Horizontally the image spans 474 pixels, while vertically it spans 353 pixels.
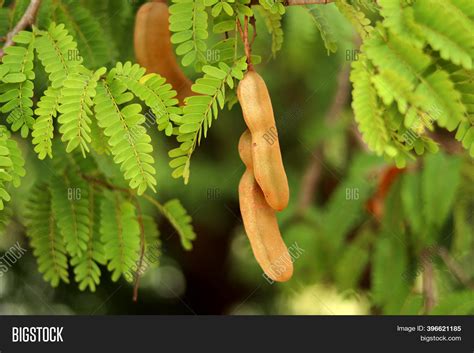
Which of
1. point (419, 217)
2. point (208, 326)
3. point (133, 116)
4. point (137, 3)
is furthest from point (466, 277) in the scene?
point (133, 116)

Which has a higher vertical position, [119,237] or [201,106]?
[201,106]

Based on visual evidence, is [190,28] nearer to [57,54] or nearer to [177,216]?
[57,54]

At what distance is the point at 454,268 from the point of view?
7.09 feet

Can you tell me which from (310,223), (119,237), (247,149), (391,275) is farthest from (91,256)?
(310,223)

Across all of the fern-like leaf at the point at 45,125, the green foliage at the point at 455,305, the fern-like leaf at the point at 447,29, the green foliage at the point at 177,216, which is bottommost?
the green foliage at the point at 455,305

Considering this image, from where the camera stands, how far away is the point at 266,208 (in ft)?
3.50

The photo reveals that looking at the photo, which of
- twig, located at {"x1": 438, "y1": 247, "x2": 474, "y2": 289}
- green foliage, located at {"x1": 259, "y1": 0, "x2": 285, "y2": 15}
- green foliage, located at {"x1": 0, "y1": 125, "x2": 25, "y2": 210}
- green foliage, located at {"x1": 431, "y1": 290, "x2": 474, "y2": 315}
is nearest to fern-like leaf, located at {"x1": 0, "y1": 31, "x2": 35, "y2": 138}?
green foliage, located at {"x1": 0, "y1": 125, "x2": 25, "y2": 210}

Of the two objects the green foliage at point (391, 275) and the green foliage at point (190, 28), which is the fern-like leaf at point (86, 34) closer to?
the green foliage at point (190, 28)

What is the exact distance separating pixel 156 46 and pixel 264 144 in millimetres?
405

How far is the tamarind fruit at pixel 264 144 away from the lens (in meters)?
1.03

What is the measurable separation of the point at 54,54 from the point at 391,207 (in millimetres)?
1043

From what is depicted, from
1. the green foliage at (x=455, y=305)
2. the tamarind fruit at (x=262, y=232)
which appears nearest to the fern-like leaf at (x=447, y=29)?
the tamarind fruit at (x=262, y=232)

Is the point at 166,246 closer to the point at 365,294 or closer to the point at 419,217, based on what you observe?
the point at 365,294

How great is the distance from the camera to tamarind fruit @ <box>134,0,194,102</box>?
134 cm
